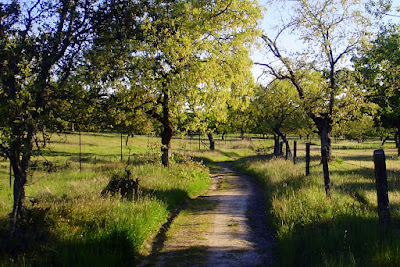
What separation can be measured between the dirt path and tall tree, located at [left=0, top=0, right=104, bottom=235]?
2.89 metres

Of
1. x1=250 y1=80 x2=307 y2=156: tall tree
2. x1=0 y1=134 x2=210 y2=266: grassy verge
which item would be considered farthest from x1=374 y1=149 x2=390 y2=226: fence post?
x1=250 y1=80 x2=307 y2=156: tall tree

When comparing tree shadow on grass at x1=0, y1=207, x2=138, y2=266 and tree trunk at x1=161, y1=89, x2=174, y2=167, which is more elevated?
tree trunk at x1=161, y1=89, x2=174, y2=167

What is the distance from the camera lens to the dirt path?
662cm

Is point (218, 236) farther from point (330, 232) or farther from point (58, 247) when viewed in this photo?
point (58, 247)

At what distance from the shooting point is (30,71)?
592 cm

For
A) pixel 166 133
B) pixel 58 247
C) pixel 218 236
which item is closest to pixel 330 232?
pixel 218 236

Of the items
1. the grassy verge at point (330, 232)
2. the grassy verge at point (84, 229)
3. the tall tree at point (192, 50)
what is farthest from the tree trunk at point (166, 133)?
the grassy verge at point (330, 232)

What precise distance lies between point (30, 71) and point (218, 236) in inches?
198

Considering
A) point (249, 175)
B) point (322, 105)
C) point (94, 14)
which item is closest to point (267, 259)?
point (94, 14)

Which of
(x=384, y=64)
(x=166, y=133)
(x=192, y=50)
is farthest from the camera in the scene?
(x=384, y=64)

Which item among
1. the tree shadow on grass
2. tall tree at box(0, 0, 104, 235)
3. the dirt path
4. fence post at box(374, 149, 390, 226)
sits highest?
tall tree at box(0, 0, 104, 235)

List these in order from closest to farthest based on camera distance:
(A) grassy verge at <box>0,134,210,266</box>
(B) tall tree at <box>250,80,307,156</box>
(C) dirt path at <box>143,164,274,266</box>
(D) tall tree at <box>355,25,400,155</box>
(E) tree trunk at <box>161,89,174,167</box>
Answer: (A) grassy verge at <box>0,134,210,266</box>
(C) dirt path at <box>143,164,274,266</box>
(E) tree trunk at <box>161,89,174,167</box>
(D) tall tree at <box>355,25,400,155</box>
(B) tall tree at <box>250,80,307,156</box>

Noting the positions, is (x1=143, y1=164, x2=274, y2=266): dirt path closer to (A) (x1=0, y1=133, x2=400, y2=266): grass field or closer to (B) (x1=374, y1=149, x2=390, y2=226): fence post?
(A) (x1=0, y1=133, x2=400, y2=266): grass field

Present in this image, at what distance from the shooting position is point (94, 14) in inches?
258
